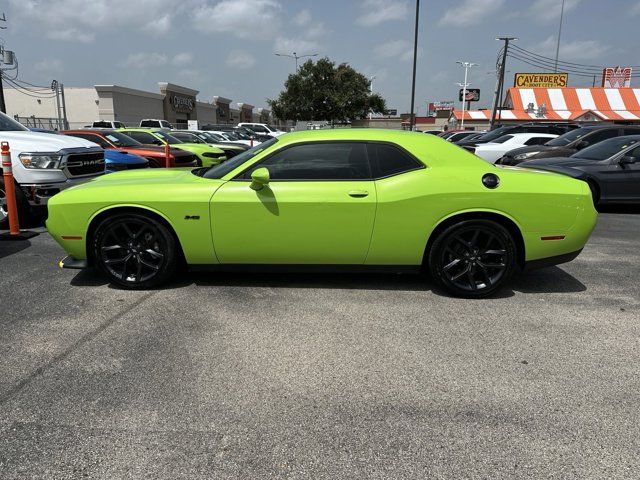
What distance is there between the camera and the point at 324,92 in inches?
2259

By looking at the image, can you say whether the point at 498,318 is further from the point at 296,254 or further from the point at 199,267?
the point at 199,267

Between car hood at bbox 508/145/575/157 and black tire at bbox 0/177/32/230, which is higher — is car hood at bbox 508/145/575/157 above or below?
above

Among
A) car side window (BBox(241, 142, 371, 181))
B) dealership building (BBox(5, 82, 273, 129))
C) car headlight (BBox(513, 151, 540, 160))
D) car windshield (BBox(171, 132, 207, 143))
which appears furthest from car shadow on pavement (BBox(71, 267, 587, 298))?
dealership building (BBox(5, 82, 273, 129))

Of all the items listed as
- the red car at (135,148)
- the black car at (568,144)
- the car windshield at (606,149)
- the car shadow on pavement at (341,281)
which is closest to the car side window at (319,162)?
the car shadow on pavement at (341,281)

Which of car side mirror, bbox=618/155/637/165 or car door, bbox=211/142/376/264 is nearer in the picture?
car door, bbox=211/142/376/264

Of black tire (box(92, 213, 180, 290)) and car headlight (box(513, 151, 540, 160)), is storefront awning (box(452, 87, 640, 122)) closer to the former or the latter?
car headlight (box(513, 151, 540, 160))

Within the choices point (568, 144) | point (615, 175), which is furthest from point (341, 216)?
point (568, 144)

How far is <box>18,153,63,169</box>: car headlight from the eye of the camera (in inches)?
279

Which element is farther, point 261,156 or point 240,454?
point 261,156

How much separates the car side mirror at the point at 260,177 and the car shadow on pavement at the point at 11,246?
356 centimetres

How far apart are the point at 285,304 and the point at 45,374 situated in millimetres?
1873

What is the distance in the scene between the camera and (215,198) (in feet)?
14.0

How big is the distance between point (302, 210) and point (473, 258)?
160 cm

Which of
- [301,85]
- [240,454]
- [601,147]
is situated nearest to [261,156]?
[240,454]
